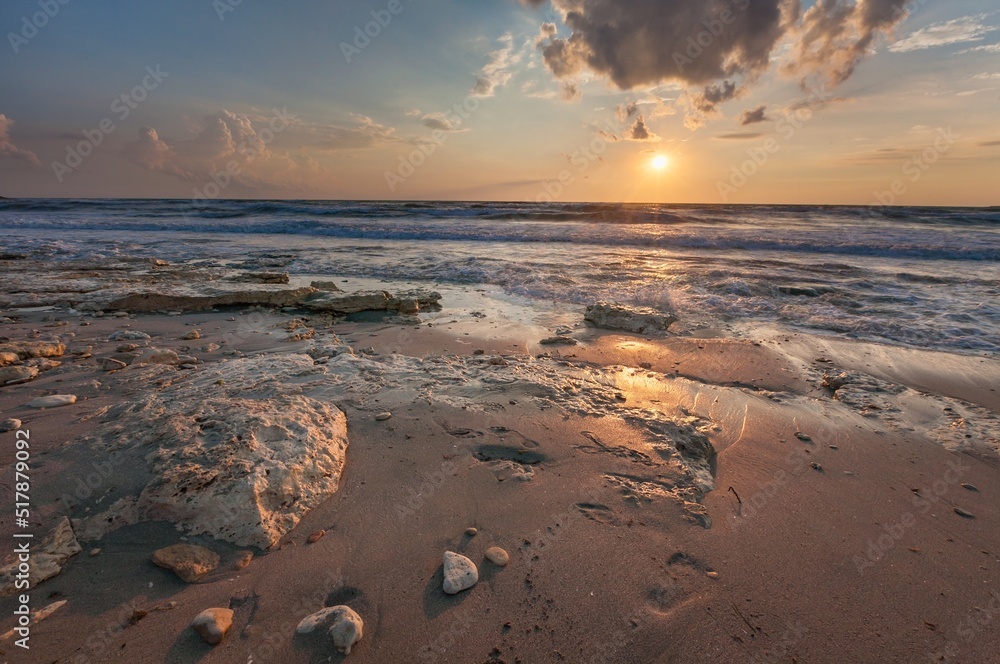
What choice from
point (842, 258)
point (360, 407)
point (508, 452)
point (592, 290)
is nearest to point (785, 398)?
point (508, 452)

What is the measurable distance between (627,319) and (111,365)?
220 inches

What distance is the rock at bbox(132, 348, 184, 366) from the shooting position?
157 inches

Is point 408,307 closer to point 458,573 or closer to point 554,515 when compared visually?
point 554,515

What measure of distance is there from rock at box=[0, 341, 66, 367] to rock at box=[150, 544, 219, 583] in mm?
3604

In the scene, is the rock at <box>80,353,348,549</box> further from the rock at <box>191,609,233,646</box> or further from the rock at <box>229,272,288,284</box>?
the rock at <box>229,272,288,284</box>

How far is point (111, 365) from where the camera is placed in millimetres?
3877

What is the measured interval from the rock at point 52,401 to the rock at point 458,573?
3.21 m

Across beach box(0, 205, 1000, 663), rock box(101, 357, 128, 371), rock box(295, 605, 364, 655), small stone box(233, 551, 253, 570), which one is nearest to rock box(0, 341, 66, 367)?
beach box(0, 205, 1000, 663)

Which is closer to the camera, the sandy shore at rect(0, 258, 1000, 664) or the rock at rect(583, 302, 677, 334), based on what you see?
the sandy shore at rect(0, 258, 1000, 664)

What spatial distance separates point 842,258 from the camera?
13.2 metres

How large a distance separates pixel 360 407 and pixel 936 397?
5022 millimetres

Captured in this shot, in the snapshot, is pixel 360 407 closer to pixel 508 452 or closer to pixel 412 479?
pixel 412 479

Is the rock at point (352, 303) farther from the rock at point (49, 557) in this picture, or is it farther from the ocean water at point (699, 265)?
the rock at point (49, 557)

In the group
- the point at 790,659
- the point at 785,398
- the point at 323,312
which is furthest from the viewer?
the point at 323,312
